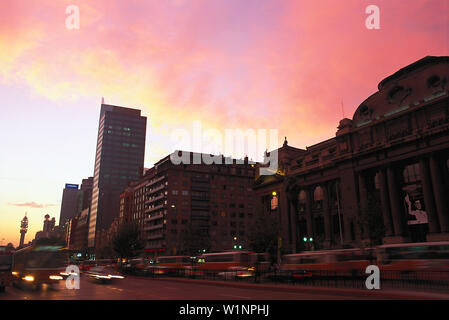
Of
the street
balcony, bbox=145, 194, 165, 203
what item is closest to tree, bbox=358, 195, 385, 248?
the street

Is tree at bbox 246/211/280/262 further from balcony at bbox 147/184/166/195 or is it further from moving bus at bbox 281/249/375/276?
balcony at bbox 147/184/166/195

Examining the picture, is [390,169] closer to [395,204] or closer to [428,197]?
[395,204]

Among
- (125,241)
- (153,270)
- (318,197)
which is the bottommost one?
(153,270)

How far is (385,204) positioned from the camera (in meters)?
53.0

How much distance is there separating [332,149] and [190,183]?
57176 mm

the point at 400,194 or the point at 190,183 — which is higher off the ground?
the point at 190,183

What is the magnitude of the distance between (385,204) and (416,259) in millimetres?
25661

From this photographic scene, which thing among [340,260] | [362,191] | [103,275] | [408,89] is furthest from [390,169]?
[103,275]

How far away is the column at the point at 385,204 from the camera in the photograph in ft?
167

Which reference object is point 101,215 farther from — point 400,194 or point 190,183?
point 400,194

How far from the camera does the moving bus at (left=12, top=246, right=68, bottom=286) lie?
2261 centimetres

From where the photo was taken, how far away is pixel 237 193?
119 m
